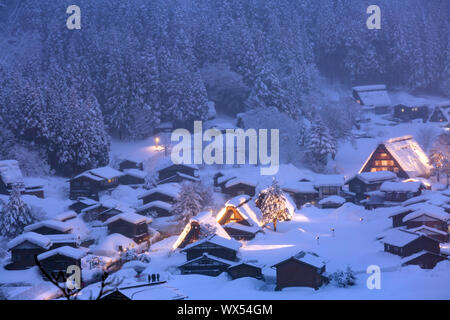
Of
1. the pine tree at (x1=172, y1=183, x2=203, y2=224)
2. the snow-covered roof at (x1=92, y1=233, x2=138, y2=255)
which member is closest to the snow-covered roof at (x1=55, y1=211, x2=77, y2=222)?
the snow-covered roof at (x1=92, y1=233, x2=138, y2=255)

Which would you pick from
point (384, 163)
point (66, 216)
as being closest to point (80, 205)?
point (66, 216)

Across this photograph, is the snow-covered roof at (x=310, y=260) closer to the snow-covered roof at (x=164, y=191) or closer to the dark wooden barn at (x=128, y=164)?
the snow-covered roof at (x=164, y=191)

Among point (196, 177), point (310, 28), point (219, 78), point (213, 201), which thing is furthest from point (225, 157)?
point (310, 28)

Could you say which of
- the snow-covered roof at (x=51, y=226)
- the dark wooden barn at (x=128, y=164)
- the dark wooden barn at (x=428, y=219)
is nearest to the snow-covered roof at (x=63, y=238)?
the snow-covered roof at (x=51, y=226)

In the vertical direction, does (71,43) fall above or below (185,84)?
above

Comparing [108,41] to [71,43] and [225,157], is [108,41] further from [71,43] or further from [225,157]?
[225,157]

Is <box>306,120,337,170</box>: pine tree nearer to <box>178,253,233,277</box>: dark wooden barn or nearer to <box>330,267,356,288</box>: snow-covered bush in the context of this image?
<box>178,253,233,277</box>: dark wooden barn
